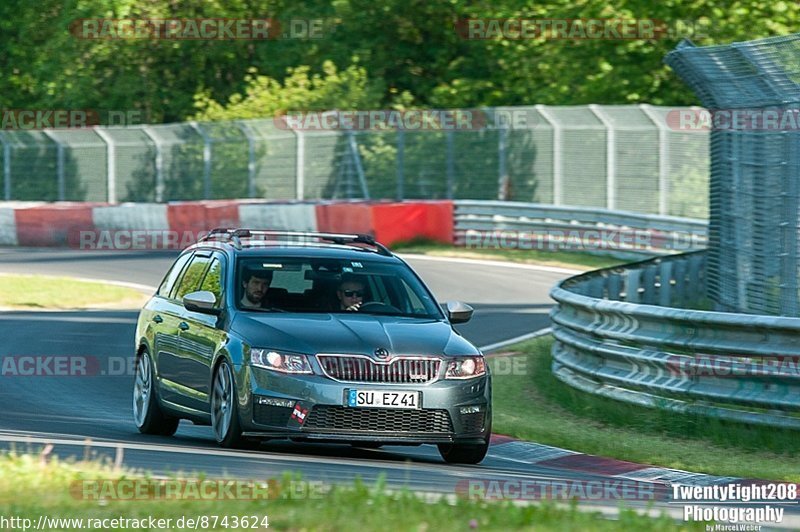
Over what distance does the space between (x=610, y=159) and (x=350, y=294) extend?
2101 centimetres

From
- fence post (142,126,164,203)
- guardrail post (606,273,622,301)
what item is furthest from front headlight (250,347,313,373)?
fence post (142,126,164,203)

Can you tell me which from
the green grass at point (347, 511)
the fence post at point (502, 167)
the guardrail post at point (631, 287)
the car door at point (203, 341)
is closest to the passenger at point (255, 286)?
the car door at point (203, 341)

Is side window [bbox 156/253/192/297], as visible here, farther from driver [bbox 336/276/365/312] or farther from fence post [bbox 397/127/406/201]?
fence post [bbox 397/127/406/201]

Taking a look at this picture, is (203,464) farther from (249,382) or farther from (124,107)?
(124,107)

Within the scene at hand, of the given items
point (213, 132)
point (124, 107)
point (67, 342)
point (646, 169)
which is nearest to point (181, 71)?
point (124, 107)

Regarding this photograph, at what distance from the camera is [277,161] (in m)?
38.9

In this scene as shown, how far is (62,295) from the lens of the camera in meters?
26.3

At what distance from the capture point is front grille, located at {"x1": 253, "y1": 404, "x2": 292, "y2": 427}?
427 inches

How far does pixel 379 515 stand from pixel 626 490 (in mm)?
3025

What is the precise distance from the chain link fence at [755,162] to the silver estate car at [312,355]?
3552mm

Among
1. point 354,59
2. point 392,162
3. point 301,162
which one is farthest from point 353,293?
point 354,59

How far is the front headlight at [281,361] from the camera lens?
10922 millimetres

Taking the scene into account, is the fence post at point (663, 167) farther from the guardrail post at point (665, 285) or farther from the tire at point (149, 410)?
the tire at point (149, 410)

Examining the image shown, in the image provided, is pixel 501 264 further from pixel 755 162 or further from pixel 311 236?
pixel 311 236
